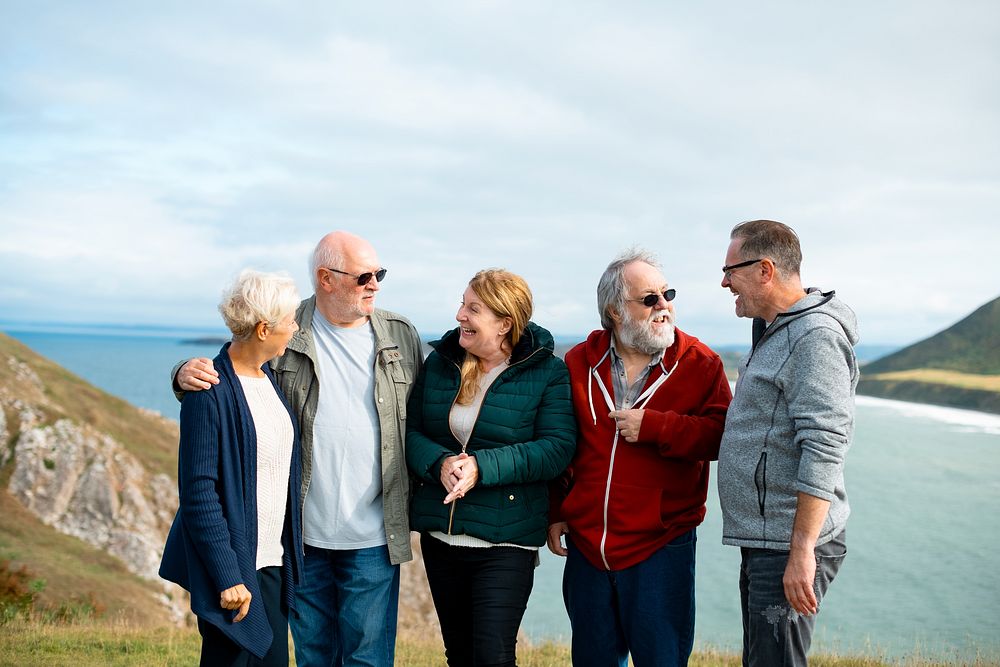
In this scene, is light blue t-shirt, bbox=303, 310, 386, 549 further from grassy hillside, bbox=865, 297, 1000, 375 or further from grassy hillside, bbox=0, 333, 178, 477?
grassy hillside, bbox=865, 297, 1000, 375

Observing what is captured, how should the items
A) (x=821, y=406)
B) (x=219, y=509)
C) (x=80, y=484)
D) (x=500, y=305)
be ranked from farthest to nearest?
1. (x=80, y=484)
2. (x=500, y=305)
3. (x=219, y=509)
4. (x=821, y=406)

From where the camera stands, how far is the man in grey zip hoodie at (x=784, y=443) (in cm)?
342

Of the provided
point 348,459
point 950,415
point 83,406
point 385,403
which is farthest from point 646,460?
point 950,415

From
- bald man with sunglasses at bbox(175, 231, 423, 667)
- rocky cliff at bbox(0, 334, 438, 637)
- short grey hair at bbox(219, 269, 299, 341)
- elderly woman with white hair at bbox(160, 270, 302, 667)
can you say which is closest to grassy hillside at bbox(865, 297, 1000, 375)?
rocky cliff at bbox(0, 334, 438, 637)

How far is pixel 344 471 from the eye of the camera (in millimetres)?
4418

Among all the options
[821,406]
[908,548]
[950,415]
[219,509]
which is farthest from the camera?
[950,415]

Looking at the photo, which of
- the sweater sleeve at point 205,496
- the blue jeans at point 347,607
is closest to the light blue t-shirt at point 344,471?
the blue jeans at point 347,607

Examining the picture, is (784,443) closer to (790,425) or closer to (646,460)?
(790,425)

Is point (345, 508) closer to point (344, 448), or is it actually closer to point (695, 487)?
point (344, 448)

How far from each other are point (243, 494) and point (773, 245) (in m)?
2.63

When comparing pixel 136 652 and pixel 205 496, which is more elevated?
pixel 205 496

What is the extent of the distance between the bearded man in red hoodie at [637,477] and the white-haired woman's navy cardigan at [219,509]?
162cm

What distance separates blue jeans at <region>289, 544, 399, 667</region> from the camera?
177 inches

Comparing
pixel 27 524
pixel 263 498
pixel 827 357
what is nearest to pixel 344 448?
pixel 263 498
